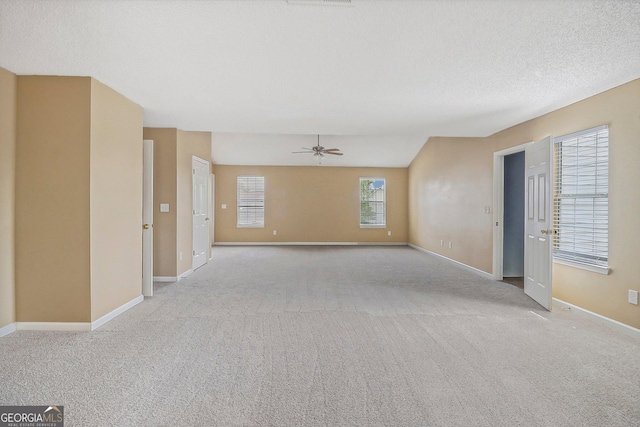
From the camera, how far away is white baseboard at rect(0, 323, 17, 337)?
3.18 meters

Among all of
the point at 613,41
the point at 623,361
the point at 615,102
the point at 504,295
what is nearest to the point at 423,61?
the point at 613,41

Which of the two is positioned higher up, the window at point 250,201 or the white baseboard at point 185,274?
the window at point 250,201

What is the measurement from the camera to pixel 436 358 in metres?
2.73

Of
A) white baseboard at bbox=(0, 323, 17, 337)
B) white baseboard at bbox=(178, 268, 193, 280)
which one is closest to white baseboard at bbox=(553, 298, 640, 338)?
white baseboard at bbox=(178, 268, 193, 280)

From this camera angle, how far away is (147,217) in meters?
4.62

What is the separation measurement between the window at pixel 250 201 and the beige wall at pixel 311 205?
0.16 meters

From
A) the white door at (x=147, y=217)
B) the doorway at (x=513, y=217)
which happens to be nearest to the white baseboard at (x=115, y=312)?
the white door at (x=147, y=217)

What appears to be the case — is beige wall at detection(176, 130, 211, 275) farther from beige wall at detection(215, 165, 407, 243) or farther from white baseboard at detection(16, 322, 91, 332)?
beige wall at detection(215, 165, 407, 243)

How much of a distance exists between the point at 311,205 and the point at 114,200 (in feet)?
23.1

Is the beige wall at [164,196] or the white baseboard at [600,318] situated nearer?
the white baseboard at [600,318]

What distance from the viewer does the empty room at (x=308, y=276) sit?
7.15ft

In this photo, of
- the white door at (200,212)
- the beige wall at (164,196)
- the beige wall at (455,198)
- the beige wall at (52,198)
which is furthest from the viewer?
the white door at (200,212)

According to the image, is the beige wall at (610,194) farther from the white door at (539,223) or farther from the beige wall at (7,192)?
the beige wall at (7,192)

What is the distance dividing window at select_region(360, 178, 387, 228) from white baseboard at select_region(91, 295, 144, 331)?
24.2 feet
